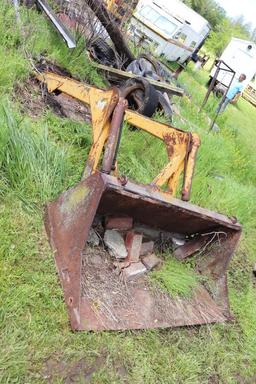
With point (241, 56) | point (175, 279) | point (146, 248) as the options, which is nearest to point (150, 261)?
point (146, 248)

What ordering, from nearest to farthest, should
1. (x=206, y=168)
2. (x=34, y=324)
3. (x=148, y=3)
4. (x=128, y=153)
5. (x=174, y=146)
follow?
1. (x=34, y=324)
2. (x=174, y=146)
3. (x=128, y=153)
4. (x=206, y=168)
5. (x=148, y=3)

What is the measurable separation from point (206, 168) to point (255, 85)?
30.6 metres

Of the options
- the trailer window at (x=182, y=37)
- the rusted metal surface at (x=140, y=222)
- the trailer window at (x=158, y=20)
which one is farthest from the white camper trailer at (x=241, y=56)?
the rusted metal surface at (x=140, y=222)

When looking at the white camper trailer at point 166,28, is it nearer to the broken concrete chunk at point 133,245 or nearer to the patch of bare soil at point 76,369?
the broken concrete chunk at point 133,245

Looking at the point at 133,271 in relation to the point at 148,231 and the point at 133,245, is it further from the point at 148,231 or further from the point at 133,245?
the point at 148,231

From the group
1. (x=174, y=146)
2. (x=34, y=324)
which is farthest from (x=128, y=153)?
(x=34, y=324)

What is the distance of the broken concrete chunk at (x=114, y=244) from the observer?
3227mm

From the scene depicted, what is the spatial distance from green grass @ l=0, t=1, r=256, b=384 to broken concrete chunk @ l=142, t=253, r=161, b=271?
547 millimetres

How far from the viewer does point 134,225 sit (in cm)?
346

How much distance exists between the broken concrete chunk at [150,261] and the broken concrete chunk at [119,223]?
289 mm

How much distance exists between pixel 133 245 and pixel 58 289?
800 mm

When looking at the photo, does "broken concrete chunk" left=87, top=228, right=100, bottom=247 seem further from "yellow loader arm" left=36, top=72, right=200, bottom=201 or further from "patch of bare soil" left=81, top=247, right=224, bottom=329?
"yellow loader arm" left=36, top=72, right=200, bottom=201

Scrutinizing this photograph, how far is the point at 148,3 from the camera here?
18891 millimetres

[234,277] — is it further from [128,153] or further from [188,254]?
[128,153]
